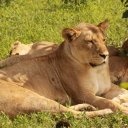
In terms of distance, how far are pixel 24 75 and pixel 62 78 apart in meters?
0.43

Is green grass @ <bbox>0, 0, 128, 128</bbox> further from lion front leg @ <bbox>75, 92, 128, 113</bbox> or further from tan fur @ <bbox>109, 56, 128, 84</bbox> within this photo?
lion front leg @ <bbox>75, 92, 128, 113</bbox>

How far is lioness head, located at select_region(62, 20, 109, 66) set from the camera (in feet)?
20.1

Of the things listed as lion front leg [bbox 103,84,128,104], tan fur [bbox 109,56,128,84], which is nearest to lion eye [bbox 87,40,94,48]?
lion front leg [bbox 103,84,128,104]

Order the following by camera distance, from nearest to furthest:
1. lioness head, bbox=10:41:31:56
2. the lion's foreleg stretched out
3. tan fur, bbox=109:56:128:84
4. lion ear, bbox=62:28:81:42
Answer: the lion's foreleg stretched out < lion ear, bbox=62:28:81:42 < tan fur, bbox=109:56:128:84 < lioness head, bbox=10:41:31:56

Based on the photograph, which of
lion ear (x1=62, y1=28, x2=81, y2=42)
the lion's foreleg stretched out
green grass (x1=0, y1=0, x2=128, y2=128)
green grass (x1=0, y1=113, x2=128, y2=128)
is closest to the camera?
green grass (x1=0, y1=113, x2=128, y2=128)

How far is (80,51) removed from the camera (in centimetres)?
631

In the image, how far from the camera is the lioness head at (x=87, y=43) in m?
6.13

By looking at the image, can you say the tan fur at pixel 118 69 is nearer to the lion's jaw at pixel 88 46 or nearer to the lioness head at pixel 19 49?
the lion's jaw at pixel 88 46

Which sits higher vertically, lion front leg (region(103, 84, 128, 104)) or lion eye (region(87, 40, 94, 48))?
lion eye (region(87, 40, 94, 48))

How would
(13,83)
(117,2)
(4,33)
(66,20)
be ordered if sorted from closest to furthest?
(13,83) < (4,33) < (66,20) < (117,2)

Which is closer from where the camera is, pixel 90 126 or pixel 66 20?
pixel 90 126

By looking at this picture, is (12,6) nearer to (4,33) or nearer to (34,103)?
(4,33)

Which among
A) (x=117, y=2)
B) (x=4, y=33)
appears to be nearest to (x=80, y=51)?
(x=4, y=33)

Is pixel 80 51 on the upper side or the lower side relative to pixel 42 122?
upper
